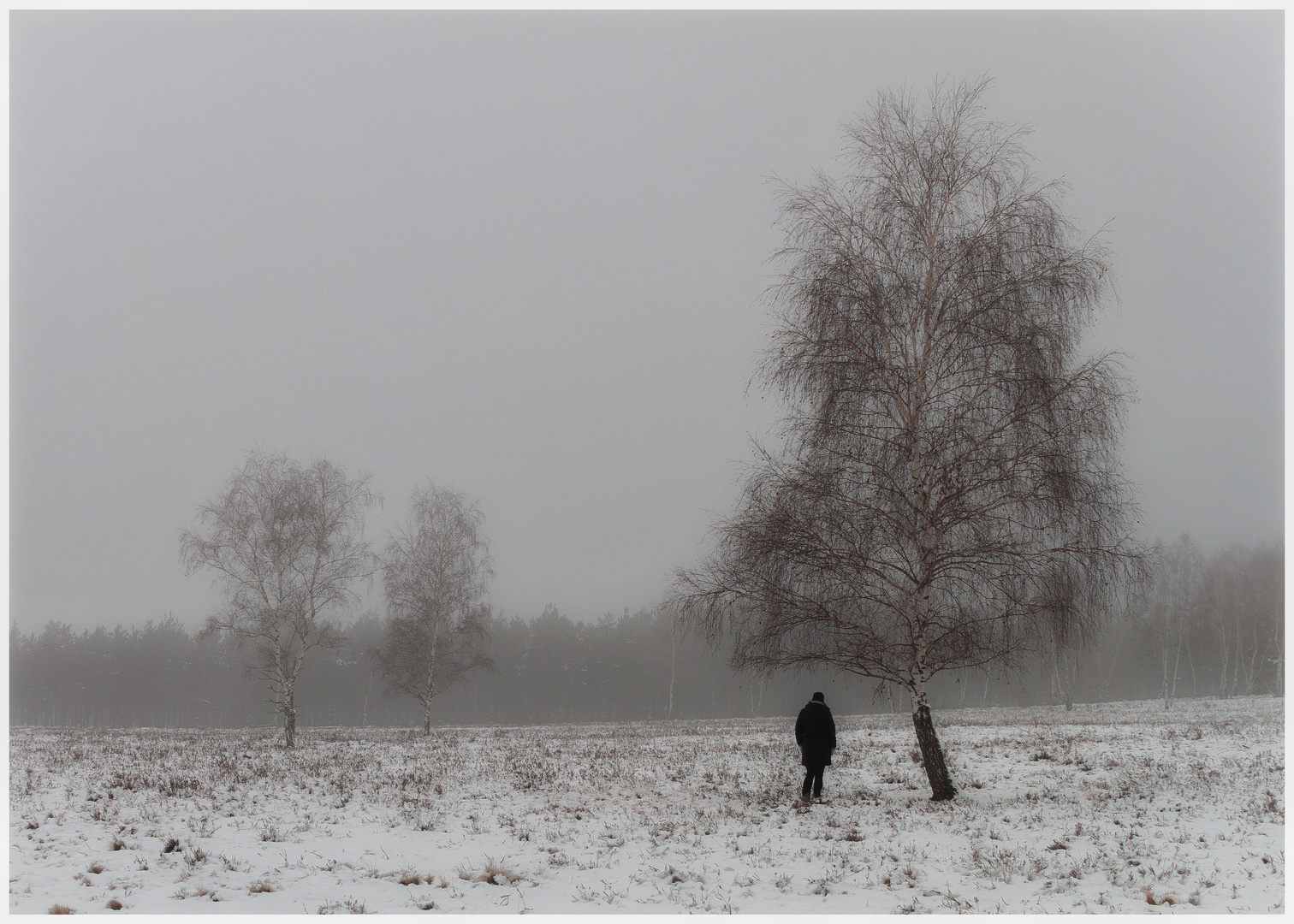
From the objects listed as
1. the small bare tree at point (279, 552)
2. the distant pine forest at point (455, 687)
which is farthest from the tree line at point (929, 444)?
the distant pine forest at point (455, 687)

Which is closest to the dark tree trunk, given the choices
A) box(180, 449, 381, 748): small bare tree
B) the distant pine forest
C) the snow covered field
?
the snow covered field

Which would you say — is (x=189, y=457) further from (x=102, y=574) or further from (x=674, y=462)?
(x=674, y=462)

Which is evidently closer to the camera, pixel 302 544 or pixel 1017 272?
pixel 1017 272

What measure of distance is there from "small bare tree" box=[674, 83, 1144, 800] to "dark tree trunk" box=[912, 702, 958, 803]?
30 mm

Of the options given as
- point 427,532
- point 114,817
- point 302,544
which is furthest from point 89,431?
point 114,817

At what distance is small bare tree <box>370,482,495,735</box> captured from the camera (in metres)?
32.7

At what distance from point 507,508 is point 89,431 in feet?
174

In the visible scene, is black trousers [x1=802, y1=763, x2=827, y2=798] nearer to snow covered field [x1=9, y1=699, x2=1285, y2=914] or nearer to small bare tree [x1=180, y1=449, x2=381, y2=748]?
snow covered field [x1=9, y1=699, x2=1285, y2=914]

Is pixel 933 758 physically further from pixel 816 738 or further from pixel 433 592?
pixel 433 592

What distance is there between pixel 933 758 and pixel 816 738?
186 cm

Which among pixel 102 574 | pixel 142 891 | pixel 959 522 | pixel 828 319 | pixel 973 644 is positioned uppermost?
pixel 828 319

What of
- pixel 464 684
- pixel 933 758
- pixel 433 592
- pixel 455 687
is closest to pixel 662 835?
pixel 933 758

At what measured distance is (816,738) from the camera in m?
11.4

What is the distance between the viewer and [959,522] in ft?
37.3
